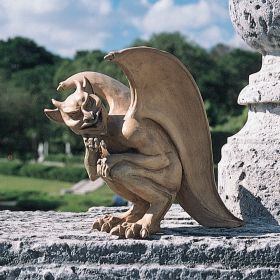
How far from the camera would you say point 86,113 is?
4.55 m

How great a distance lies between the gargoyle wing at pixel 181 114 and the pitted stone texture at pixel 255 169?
31 centimetres

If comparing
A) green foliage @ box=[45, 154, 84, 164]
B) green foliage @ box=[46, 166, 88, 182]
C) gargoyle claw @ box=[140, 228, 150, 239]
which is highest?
gargoyle claw @ box=[140, 228, 150, 239]

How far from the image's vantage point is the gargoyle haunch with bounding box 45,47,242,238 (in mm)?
4629

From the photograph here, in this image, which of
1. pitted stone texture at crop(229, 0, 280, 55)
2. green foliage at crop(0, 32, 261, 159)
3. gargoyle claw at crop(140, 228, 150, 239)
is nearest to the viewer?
gargoyle claw at crop(140, 228, 150, 239)

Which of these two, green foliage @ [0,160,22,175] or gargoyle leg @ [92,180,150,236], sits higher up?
gargoyle leg @ [92,180,150,236]

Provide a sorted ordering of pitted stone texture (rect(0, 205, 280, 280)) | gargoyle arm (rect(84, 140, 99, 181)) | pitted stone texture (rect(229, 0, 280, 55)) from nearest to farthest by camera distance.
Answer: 1. pitted stone texture (rect(0, 205, 280, 280))
2. gargoyle arm (rect(84, 140, 99, 181))
3. pitted stone texture (rect(229, 0, 280, 55))

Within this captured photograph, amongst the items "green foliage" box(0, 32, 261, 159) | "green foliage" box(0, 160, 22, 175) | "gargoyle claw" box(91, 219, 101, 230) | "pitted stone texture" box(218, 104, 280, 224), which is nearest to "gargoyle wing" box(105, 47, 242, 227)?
"pitted stone texture" box(218, 104, 280, 224)

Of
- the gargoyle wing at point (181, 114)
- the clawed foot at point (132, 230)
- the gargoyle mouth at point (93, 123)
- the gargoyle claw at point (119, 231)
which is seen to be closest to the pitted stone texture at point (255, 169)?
the gargoyle wing at point (181, 114)

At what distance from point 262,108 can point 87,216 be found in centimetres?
155

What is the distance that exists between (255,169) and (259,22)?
1100 mm

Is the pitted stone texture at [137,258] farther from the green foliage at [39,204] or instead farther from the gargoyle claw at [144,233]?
the green foliage at [39,204]

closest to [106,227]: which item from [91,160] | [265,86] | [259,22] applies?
[91,160]

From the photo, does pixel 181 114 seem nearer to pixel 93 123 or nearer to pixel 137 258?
pixel 93 123

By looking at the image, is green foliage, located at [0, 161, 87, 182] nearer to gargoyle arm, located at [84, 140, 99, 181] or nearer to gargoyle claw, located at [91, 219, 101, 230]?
gargoyle claw, located at [91, 219, 101, 230]
